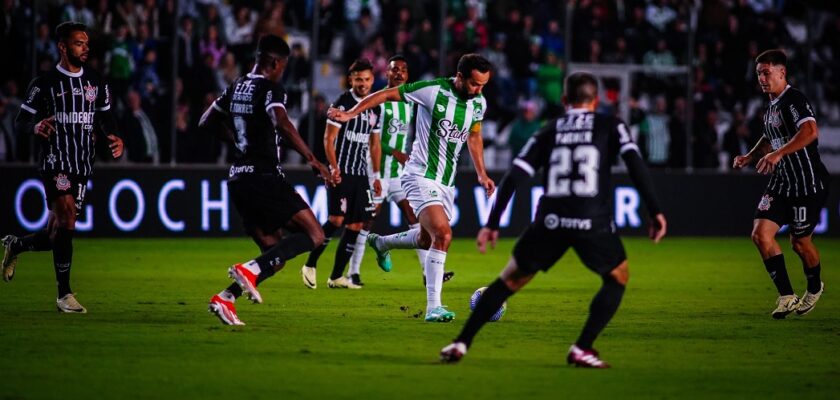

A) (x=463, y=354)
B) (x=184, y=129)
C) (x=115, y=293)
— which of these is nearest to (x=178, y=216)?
(x=184, y=129)

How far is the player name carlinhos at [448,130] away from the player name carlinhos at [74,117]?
288cm

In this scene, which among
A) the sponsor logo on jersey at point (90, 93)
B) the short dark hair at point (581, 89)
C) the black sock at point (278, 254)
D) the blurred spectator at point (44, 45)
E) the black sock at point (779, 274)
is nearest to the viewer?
the short dark hair at point (581, 89)

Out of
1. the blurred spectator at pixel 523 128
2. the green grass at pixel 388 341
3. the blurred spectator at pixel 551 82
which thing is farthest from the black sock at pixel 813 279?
the blurred spectator at pixel 551 82

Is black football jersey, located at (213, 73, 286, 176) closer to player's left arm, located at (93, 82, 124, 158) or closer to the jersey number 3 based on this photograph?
player's left arm, located at (93, 82, 124, 158)

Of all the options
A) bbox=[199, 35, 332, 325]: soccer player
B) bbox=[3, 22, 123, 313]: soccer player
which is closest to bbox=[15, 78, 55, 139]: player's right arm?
bbox=[3, 22, 123, 313]: soccer player

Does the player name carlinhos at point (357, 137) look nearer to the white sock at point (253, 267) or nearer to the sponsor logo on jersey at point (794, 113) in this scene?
the white sock at point (253, 267)

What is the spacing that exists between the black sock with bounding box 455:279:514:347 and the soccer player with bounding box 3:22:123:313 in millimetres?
4150

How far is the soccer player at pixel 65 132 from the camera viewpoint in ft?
35.7

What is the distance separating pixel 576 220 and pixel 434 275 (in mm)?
2777

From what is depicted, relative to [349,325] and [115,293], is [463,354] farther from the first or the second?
[115,293]

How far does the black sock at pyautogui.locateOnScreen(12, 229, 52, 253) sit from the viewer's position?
11609 millimetres

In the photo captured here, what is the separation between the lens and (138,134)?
1995cm

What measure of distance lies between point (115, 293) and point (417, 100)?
157 inches

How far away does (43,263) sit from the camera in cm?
1656
